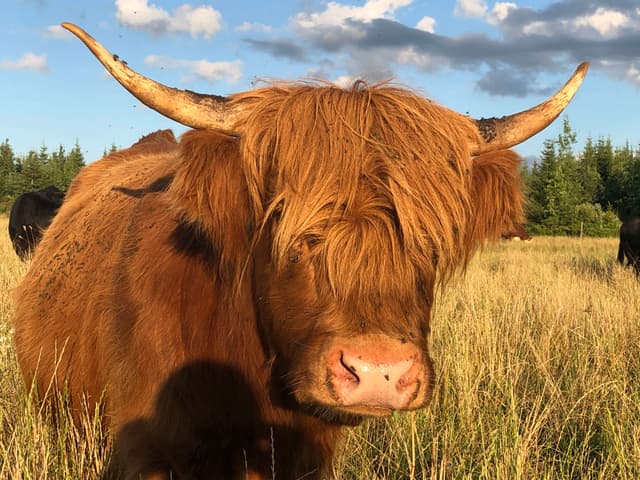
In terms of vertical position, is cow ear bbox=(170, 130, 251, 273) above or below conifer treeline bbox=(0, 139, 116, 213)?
below

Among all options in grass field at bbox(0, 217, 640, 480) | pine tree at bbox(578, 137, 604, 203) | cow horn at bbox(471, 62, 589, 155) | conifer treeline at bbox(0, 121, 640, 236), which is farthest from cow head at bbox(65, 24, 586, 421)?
pine tree at bbox(578, 137, 604, 203)

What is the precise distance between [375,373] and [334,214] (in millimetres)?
623

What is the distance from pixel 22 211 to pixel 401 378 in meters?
17.0

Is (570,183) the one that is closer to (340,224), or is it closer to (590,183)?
(590,183)

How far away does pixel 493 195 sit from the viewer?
2.92 m

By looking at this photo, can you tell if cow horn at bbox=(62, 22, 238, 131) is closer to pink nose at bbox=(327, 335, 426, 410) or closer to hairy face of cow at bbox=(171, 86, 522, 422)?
hairy face of cow at bbox=(171, 86, 522, 422)

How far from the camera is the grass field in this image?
3123 mm

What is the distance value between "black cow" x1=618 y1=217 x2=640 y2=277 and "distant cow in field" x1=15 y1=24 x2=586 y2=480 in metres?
A: 12.1

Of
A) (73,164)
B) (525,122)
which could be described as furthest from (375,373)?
(73,164)

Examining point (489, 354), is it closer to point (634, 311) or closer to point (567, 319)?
point (567, 319)

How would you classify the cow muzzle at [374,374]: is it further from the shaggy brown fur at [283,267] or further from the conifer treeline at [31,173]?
the conifer treeline at [31,173]

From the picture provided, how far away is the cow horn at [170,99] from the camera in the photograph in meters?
2.34

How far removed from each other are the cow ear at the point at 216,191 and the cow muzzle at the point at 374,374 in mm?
755

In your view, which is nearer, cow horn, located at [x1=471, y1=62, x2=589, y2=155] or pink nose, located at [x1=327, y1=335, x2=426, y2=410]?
pink nose, located at [x1=327, y1=335, x2=426, y2=410]
